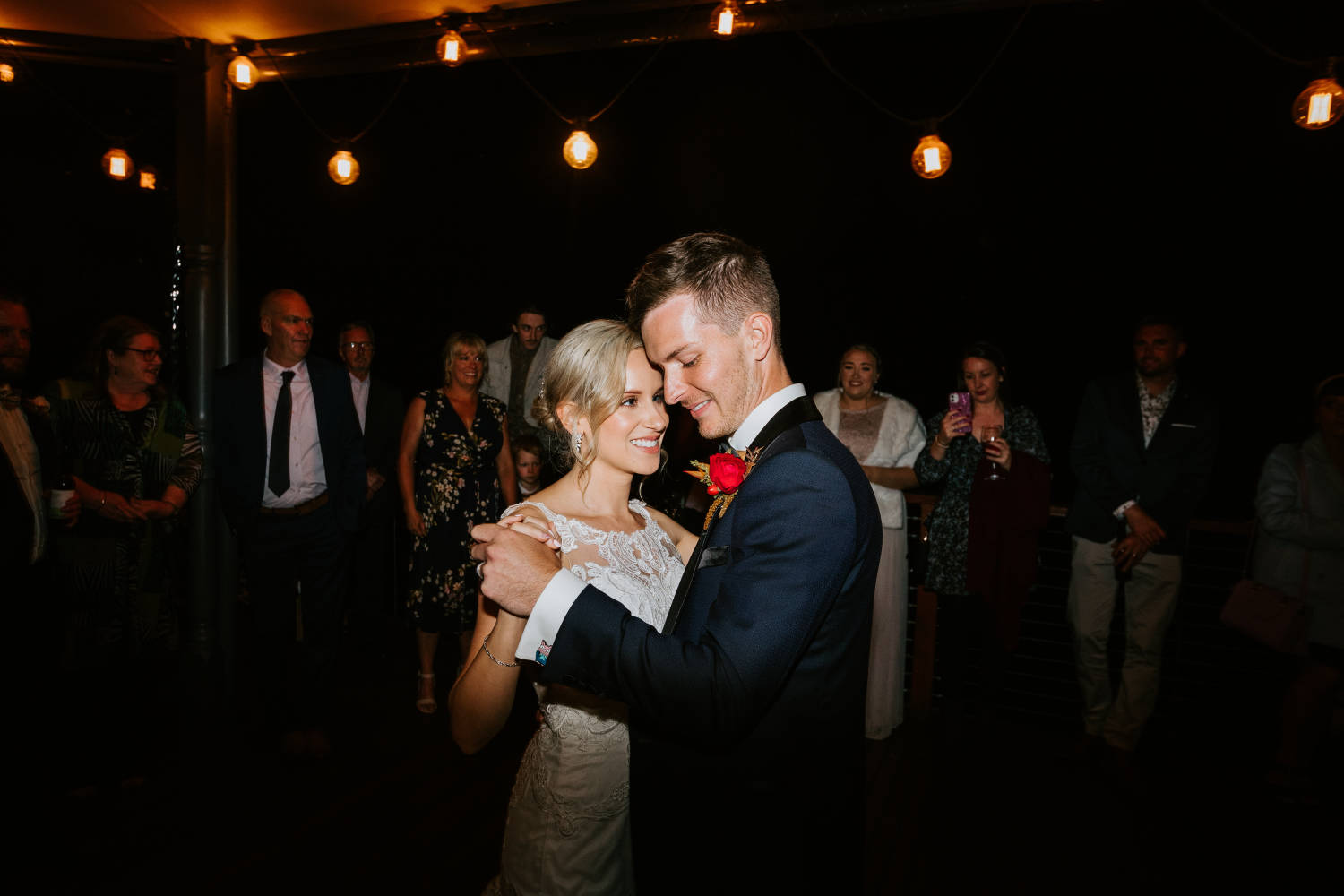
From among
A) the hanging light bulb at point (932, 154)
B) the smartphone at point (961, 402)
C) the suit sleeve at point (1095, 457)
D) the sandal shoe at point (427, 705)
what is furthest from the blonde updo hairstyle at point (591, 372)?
the hanging light bulb at point (932, 154)

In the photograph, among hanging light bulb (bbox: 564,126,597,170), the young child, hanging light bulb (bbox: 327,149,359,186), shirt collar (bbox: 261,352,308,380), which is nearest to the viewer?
shirt collar (bbox: 261,352,308,380)

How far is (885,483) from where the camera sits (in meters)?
3.74

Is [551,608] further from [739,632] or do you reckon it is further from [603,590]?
[603,590]

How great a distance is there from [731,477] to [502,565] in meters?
0.48

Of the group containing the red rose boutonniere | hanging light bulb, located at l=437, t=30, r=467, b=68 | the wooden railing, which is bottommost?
the wooden railing

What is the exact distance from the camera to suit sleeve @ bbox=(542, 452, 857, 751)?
3.56 feet

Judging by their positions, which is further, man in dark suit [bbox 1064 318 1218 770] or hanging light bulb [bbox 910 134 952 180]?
hanging light bulb [bbox 910 134 952 180]

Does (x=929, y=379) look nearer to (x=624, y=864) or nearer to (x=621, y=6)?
(x=621, y=6)

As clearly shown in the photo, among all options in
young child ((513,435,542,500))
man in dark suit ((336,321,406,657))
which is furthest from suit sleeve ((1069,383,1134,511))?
man in dark suit ((336,321,406,657))

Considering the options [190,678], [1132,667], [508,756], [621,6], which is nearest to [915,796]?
[1132,667]

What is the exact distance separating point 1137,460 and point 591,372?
322 centimetres

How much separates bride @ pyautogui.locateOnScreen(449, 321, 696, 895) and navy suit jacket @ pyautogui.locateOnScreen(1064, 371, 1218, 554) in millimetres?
2807

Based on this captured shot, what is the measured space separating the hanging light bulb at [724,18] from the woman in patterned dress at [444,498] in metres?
2.11

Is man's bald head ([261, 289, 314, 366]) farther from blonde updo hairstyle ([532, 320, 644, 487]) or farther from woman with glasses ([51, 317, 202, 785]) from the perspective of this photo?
blonde updo hairstyle ([532, 320, 644, 487])
